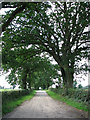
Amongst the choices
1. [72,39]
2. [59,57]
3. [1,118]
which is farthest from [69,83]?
[1,118]

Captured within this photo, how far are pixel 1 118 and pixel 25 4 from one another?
236 inches

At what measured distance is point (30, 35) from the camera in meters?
19.5

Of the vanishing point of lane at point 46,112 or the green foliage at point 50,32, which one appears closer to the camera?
the vanishing point of lane at point 46,112

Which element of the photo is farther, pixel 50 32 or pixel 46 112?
pixel 50 32

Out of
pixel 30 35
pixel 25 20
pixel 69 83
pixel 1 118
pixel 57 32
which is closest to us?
pixel 1 118

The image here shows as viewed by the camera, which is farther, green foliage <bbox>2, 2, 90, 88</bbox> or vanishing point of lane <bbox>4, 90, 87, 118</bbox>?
green foliage <bbox>2, 2, 90, 88</bbox>

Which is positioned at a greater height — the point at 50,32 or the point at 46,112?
the point at 50,32

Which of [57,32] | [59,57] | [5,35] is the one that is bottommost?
[59,57]

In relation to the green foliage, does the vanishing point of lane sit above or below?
below

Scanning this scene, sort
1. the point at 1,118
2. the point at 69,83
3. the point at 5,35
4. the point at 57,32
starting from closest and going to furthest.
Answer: the point at 1,118 → the point at 5,35 → the point at 57,32 → the point at 69,83

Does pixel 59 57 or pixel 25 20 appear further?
pixel 59 57

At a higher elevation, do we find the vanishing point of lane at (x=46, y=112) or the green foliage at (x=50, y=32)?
the green foliage at (x=50, y=32)

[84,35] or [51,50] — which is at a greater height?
A: [84,35]

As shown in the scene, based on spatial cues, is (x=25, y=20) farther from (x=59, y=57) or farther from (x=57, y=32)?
(x=59, y=57)
